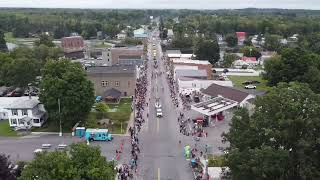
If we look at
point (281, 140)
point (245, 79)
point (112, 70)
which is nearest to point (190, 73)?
point (245, 79)

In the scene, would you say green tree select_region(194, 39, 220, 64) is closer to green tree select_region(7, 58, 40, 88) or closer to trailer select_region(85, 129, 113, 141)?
green tree select_region(7, 58, 40, 88)

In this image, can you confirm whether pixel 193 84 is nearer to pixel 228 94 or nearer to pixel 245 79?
pixel 228 94

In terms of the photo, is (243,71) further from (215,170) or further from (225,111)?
(215,170)

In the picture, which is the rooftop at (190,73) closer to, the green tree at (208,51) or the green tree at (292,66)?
the green tree at (292,66)

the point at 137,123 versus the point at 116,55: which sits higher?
the point at 116,55

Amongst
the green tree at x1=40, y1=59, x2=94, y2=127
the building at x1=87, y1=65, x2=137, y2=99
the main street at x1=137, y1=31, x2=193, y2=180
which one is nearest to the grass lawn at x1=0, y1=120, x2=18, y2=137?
the green tree at x1=40, y1=59, x2=94, y2=127

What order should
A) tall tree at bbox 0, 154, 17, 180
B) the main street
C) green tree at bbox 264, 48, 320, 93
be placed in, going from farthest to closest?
green tree at bbox 264, 48, 320, 93, the main street, tall tree at bbox 0, 154, 17, 180
